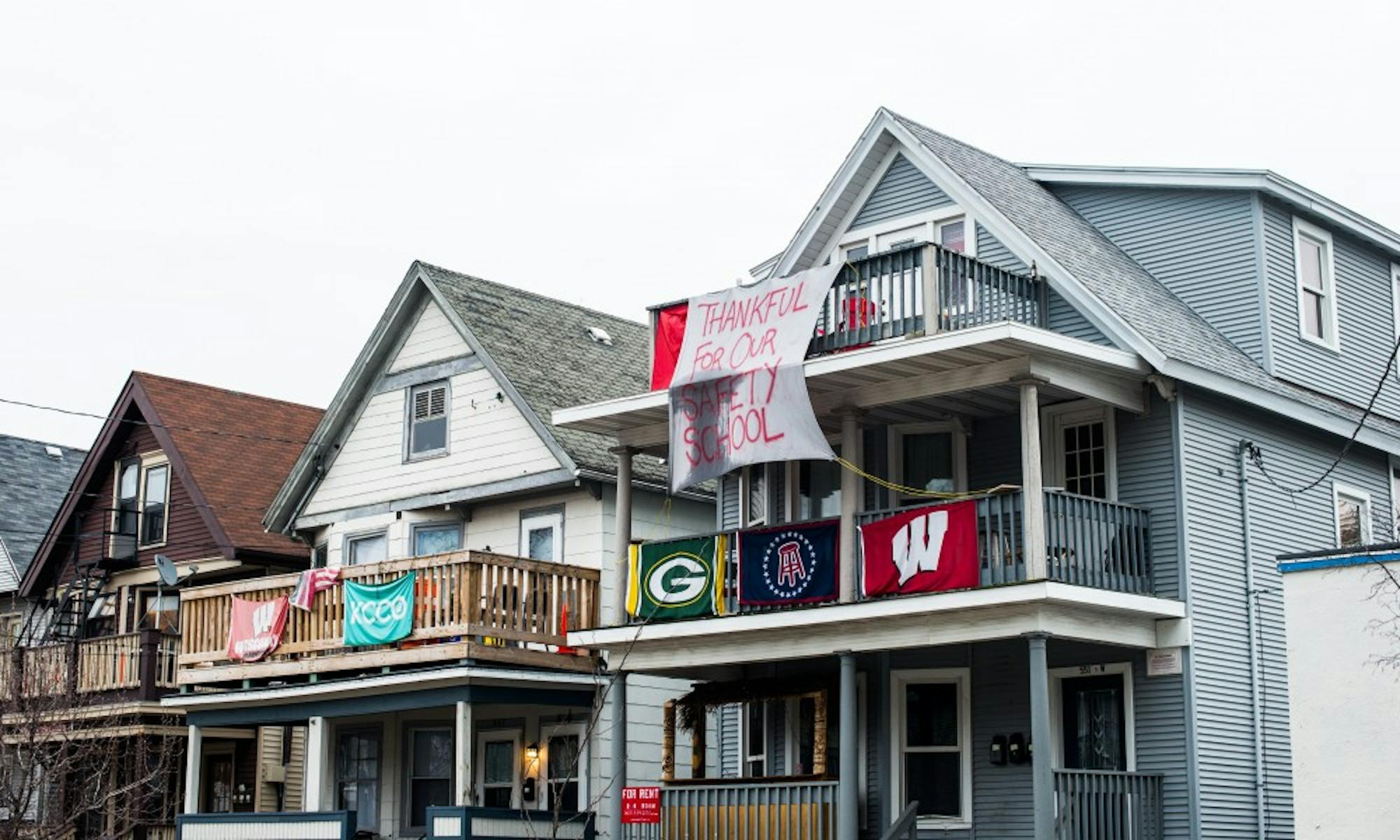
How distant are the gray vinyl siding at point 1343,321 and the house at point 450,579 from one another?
887 cm

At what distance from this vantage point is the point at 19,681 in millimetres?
34875

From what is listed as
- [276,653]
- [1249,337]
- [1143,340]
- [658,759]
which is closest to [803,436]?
[1143,340]

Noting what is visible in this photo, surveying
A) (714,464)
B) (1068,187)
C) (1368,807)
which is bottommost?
(1368,807)

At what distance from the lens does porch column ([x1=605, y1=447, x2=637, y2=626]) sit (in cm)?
2595

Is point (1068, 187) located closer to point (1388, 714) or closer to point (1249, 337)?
point (1249, 337)

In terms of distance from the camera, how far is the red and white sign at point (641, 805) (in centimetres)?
2488

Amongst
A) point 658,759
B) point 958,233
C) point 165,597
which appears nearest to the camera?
point 958,233

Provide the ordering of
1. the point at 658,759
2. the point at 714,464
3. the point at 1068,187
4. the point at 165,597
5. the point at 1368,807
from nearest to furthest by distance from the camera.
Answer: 1. the point at 1368,807
2. the point at 714,464
3. the point at 1068,187
4. the point at 658,759
5. the point at 165,597

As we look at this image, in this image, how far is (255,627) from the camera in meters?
29.9

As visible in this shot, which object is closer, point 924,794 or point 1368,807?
point 1368,807

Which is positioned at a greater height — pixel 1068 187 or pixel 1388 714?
pixel 1068 187

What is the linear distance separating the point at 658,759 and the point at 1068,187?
10433mm

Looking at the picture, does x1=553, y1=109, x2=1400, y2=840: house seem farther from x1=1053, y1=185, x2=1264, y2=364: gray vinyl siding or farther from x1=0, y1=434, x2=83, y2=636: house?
x1=0, y1=434, x2=83, y2=636: house

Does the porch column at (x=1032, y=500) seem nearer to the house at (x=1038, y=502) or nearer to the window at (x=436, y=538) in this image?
the house at (x=1038, y=502)
